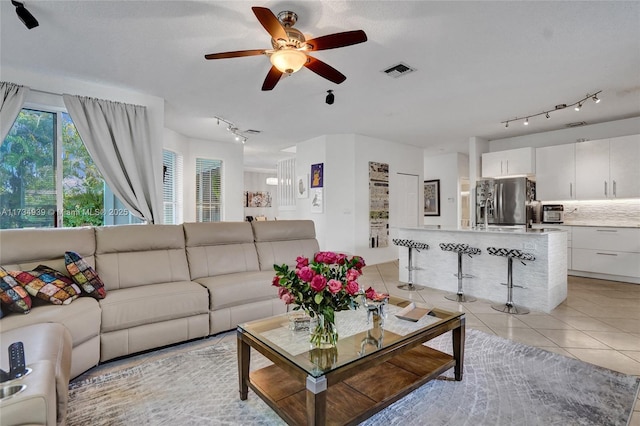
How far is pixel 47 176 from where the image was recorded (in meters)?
3.64

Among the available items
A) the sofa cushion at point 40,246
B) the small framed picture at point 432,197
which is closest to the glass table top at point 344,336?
the sofa cushion at point 40,246

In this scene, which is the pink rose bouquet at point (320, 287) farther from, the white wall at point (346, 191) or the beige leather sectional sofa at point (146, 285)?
the white wall at point (346, 191)

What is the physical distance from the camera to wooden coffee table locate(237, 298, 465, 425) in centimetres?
147

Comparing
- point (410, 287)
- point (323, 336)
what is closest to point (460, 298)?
point (410, 287)

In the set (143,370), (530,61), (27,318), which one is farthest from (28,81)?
(530,61)

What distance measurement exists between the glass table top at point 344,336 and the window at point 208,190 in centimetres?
527

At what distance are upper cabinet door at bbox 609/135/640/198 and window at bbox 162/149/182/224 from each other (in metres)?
7.80

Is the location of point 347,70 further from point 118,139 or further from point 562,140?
point 562,140

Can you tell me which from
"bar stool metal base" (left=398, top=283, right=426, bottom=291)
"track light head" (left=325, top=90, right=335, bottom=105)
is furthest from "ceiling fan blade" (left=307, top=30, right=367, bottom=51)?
"bar stool metal base" (left=398, top=283, right=426, bottom=291)

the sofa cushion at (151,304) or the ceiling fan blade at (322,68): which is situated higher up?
the ceiling fan blade at (322,68)

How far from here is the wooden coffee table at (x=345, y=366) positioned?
147 centimetres

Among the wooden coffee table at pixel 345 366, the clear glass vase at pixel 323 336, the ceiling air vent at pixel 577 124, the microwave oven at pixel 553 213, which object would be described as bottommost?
the wooden coffee table at pixel 345 366

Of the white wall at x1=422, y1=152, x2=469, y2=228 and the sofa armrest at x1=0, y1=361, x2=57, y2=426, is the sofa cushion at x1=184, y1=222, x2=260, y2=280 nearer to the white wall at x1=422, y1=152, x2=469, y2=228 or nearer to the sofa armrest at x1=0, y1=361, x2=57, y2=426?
the sofa armrest at x1=0, y1=361, x2=57, y2=426

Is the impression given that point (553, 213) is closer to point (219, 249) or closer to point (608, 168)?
point (608, 168)
